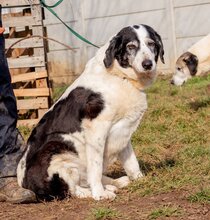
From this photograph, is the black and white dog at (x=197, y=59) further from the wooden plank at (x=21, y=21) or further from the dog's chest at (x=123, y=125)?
the dog's chest at (x=123, y=125)

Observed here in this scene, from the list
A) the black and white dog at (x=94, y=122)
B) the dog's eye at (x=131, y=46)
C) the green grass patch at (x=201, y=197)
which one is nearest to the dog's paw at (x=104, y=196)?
the black and white dog at (x=94, y=122)

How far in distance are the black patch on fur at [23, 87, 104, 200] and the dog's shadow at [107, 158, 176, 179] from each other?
974 millimetres

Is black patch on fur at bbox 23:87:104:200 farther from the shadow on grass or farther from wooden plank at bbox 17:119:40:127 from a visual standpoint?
the shadow on grass

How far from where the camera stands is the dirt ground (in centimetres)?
370

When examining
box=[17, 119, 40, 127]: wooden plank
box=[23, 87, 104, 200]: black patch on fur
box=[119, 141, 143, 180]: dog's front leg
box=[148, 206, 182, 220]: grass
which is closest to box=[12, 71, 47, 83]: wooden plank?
box=[17, 119, 40, 127]: wooden plank

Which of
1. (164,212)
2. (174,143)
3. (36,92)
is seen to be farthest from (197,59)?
(164,212)

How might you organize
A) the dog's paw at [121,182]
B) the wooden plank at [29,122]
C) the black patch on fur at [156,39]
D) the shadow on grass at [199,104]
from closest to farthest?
the black patch on fur at [156,39] < the dog's paw at [121,182] < the wooden plank at [29,122] < the shadow on grass at [199,104]

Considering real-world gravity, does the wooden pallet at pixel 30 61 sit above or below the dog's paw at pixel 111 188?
above

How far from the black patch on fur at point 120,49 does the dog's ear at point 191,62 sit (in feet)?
15.6

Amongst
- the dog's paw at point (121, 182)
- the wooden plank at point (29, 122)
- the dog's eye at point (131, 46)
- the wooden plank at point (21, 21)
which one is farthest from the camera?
the wooden plank at point (29, 122)

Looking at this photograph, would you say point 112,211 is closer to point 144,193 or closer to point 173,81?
point 144,193

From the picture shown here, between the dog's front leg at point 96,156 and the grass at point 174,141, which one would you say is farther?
the grass at point 174,141

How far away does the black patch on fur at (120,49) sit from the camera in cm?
429

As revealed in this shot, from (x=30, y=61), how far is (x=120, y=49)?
12.0 ft
